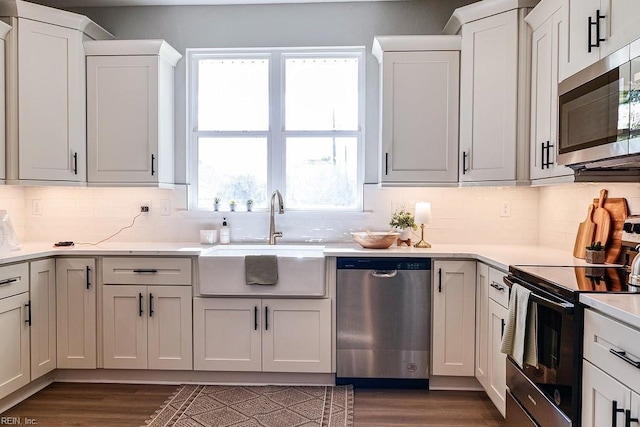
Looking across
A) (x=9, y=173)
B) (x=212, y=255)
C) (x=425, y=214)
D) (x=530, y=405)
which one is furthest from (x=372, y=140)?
(x=9, y=173)

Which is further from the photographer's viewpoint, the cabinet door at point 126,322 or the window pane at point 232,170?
the window pane at point 232,170

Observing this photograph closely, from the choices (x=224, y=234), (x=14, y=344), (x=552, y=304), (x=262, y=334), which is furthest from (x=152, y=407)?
(x=552, y=304)

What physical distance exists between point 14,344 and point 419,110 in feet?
9.48

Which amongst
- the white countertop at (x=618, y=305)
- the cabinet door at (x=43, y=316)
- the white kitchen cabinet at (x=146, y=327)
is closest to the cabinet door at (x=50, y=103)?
the cabinet door at (x=43, y=316)

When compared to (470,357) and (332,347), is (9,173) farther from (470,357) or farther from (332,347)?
(470,357)

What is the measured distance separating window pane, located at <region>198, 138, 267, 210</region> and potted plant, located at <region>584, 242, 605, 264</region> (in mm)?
2229

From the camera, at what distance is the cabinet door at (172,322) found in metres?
3.05

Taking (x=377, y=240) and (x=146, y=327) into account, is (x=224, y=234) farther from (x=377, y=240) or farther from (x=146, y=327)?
(x=377, y=240)

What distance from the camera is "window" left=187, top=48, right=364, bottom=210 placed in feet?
12.1

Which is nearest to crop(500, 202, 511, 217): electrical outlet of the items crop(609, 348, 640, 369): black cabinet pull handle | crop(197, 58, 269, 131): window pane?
crop(197, 58, 269, 131): window pane

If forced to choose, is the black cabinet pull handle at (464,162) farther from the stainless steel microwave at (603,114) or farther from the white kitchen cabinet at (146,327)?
the white kitchen cabinet at (146,327)

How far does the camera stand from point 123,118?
3.34 metres

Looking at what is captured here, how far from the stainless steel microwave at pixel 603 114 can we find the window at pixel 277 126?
1.69m

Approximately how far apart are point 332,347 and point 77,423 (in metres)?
1.50
